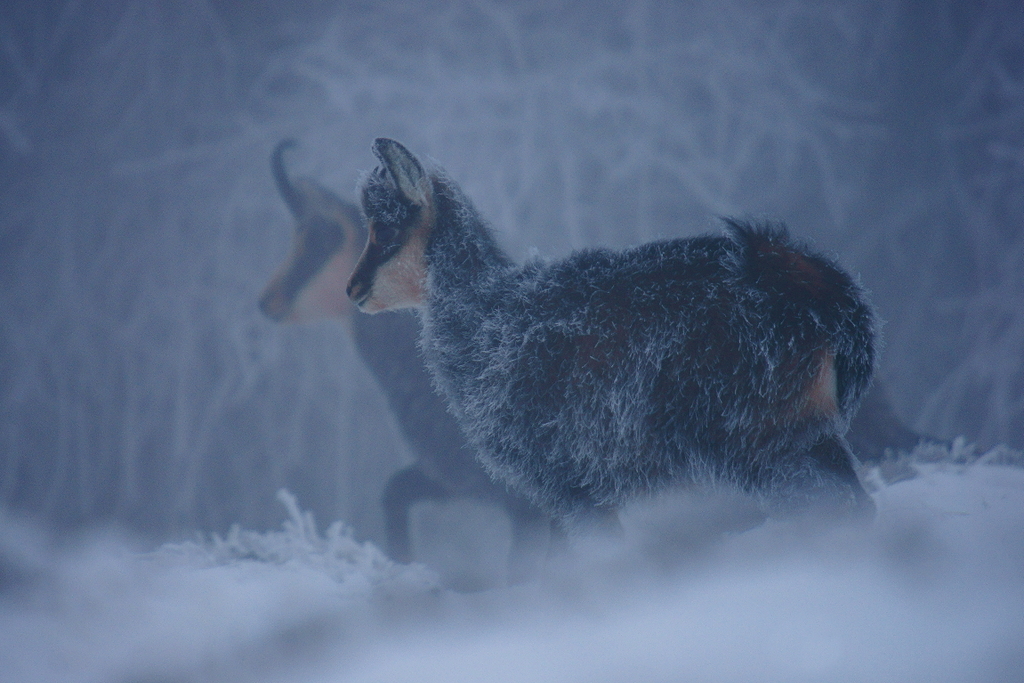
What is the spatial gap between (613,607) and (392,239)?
0.48m

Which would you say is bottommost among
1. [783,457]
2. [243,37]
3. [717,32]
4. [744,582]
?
[744,582]

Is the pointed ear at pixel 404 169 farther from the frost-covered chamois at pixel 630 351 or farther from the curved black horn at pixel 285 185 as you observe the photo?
the curved black horn at pixel 285 185

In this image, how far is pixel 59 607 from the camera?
70cm

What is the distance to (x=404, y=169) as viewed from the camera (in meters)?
0.59

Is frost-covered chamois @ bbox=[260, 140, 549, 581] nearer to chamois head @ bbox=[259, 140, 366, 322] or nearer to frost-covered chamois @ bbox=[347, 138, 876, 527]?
chamois head @ bbox=[259, 140, 366, 322]

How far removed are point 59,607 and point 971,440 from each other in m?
1.44

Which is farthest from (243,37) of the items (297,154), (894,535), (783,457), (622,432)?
(894,535)

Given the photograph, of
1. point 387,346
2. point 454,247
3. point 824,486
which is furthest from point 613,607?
point 387,346

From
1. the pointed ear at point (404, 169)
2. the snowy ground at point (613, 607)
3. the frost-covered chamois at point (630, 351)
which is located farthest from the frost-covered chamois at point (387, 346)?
the pointed ear at point (404, 169)

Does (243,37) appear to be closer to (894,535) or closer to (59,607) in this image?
(59,607)

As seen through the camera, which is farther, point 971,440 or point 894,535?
point 971,440

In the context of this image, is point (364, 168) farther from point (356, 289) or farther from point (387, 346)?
point (356, 289)

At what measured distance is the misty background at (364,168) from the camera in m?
0.99

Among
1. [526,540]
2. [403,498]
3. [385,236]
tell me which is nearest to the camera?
[385,236]
